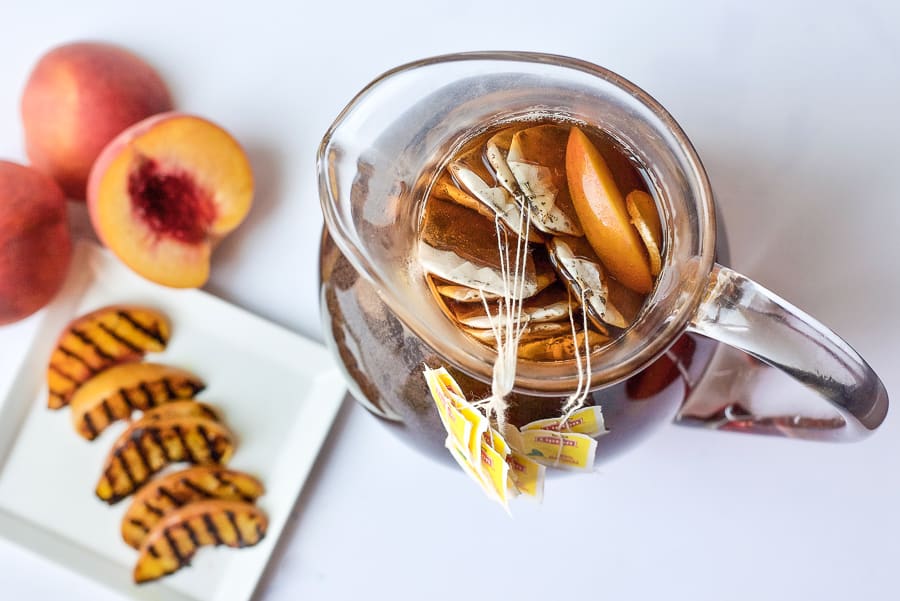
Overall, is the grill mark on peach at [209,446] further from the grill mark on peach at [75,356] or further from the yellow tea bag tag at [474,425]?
the yellow tea bag tag at [474,425]

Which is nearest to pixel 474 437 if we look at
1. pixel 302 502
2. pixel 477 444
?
pixel 477 444

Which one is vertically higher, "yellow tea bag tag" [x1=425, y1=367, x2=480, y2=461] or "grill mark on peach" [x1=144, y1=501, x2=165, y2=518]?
"yellow tea bag tag" [x1=425, y1=367, x2=480, y2=461]

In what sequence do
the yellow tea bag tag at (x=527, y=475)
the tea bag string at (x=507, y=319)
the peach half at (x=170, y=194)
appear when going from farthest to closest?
the peach half at (x=170, y=194)
the yellow tea bag tag at (x=527, y=475)
the tea bag string at (x=507, y=319)

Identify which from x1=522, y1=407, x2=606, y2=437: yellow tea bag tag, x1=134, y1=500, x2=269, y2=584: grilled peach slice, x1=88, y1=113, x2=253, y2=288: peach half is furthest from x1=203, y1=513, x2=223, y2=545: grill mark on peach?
x1=522, y1=407, x2=606, y2=437: yellow tea bag tag

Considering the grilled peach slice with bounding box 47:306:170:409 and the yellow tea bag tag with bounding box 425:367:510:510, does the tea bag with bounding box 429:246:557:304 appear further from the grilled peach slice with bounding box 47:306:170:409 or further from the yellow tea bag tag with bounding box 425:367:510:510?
the grilled peach slice with bounding box 47:306:170:409

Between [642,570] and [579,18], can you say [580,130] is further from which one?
[642,570]

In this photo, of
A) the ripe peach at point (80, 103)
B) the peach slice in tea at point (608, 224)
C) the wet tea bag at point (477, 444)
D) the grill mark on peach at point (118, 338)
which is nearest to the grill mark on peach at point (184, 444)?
the grill mark on peach at point (118, 338)

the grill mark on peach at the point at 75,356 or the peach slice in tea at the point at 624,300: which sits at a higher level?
the peach slice in tea at the point at 624,300
